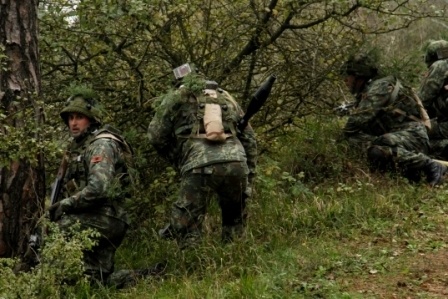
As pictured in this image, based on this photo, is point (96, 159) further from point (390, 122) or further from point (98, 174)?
point (390, 122)

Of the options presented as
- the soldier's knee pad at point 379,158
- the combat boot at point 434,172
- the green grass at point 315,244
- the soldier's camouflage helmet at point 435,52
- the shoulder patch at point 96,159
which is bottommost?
the green grass at point 315,244

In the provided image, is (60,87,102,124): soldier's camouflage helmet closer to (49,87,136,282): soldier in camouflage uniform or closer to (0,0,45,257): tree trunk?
(49,87,136,282): soldier in camouflage uniform

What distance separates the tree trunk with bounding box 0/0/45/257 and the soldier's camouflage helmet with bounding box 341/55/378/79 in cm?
397

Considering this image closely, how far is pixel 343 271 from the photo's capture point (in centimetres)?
486

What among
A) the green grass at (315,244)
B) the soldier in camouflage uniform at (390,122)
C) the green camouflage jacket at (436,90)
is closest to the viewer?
the green grass at (315,244)

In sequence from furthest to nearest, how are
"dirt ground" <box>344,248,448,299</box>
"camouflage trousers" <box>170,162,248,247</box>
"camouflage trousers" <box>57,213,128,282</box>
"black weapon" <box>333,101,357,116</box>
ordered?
"black weapon" <box>333,101,357,116</box>
"camouflage trousers" <box>170,162,248,247</box>
"camouflage trousers" <box>57,213,128,282</box>
"dirt ground" <box>344,248,448,299</box>

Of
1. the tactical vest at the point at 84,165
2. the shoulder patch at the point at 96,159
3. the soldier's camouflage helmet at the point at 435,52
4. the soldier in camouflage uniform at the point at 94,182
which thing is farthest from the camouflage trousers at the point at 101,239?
the soldier's camouflage helmet at the point at 435,52

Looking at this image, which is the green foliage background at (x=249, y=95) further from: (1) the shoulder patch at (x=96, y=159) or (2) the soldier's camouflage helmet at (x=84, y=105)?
(1) the shoulder patch at (x=96, y=159)

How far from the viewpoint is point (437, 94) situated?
8.53 metres

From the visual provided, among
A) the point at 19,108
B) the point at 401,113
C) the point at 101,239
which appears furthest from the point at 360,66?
the point at 19,108

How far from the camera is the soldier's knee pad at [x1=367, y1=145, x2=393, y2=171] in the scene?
759 cm

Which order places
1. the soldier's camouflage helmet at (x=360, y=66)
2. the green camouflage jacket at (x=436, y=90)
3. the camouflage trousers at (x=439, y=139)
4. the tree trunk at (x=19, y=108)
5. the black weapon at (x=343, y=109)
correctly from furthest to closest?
1. the camouflage trousers at (x=439, y=139)
2. the green camouflage jacket at (x=436, y=90)
3. the black weapon at (x=343, y=109)
4. the soldier's camouflage helmet at (x=360, y=66)
5. the tree trunk at (x=19, y=108)

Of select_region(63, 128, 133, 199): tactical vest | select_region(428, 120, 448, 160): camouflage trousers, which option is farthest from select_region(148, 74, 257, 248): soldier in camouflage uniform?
select_region(428, 120, 448, 160): camouflage trousers

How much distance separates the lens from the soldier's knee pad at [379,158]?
759 cm
